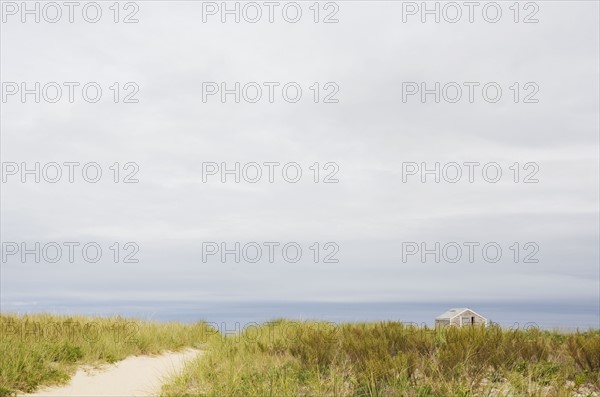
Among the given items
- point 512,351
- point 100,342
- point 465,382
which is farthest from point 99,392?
point 512,351

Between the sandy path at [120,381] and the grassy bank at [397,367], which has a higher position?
the grassy bank at [397,367]

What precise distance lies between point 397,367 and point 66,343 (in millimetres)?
7147

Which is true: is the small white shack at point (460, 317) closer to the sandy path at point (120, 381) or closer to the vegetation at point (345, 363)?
the vegetation at point (345, 363)

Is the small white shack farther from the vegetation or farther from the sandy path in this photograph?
the sandy path

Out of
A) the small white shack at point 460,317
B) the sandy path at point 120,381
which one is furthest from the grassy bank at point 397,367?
the small white shack at point 460,317

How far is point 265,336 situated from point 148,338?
2.98 m

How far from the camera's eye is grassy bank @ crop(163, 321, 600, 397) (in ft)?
26.6

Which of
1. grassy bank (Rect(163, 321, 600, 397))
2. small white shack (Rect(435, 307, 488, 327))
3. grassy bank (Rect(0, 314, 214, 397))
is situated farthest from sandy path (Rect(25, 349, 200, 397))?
small white shack (Rect(435, 307, 488, 327))

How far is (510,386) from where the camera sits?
8.23 m

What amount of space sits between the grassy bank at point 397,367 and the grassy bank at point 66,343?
240 centimetres

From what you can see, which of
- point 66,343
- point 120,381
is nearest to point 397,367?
point 120,381

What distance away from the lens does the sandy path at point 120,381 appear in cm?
1012

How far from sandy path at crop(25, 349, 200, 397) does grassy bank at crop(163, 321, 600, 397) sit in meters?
0.94

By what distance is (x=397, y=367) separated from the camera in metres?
9.00
